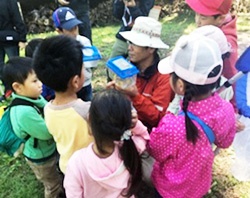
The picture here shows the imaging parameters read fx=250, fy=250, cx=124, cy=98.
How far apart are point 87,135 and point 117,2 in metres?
2.40

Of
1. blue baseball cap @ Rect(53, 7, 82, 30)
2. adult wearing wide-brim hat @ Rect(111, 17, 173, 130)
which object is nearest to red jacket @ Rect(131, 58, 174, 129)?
adult wearing wide-brim hat @ Rect(111, 17, 173, 130)

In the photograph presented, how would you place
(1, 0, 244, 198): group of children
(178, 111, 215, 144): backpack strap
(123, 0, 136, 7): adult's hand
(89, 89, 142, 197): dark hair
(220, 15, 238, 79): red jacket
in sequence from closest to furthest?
(89, 89, 142, 197): dark hair, (1, 0, 244, 198): group of children, (178, 111, 215, 144): backpack strap, (220, 15, 238, 79): red jacket, (123, 0, 136, 7): adult's hand

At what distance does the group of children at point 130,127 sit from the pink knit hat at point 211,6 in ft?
2.32

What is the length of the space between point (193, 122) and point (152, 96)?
2.64 ft

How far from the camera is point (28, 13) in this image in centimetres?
897

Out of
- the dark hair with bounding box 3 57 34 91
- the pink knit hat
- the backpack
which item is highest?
the pink knit hat

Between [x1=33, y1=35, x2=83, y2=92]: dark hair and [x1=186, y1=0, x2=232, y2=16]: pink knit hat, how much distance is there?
1.23 metres

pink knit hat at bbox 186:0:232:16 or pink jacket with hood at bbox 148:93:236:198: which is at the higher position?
pink knit hat at bbox 186:0:232:16

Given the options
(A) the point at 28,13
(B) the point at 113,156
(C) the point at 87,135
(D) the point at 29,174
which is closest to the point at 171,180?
(B) the point at 113,156

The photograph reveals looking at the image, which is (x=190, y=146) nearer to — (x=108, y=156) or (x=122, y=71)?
(x=108, y=156)

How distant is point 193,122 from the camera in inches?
57.6

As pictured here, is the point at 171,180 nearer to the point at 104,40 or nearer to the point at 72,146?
the point at 72,146

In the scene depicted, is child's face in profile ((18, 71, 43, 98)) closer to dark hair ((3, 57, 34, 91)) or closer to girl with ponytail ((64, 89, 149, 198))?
dark hair ((3, 57, 34, 91))

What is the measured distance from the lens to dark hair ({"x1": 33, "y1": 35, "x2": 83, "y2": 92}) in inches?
59.1
